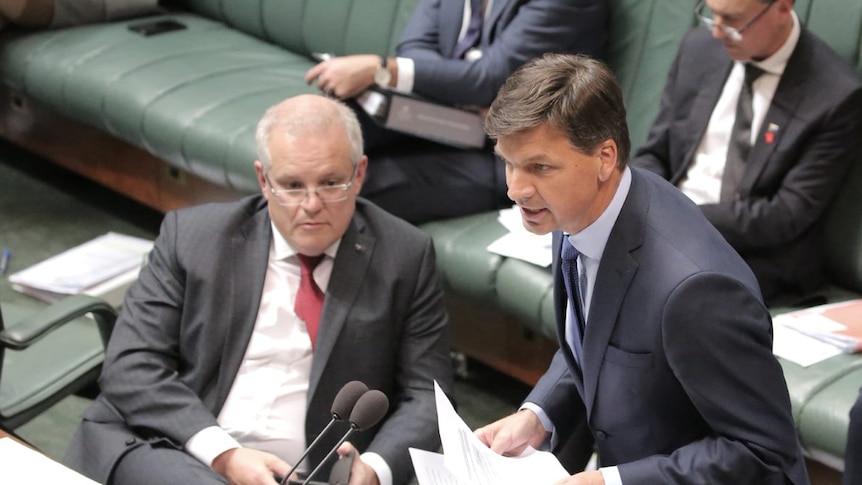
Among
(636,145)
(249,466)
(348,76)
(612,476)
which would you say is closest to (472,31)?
(348,76)

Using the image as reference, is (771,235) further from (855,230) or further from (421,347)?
(421,347)

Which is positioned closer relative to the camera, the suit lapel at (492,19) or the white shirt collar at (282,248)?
the white shirt collar at (282,248)

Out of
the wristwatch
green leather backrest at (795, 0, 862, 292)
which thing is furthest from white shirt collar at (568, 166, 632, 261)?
the wristwatch

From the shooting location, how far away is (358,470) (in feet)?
7.14

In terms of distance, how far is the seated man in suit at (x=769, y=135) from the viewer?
9.34ft

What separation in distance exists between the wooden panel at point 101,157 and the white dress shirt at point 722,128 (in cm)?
159

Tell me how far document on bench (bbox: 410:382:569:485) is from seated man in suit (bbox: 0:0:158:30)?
3.23 metres

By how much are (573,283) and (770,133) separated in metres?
1.26

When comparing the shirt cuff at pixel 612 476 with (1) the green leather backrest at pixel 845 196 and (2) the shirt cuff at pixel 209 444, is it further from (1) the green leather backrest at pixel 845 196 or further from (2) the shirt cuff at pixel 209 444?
(1) the green leather backrest at pixel 845 196

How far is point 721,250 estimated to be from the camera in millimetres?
1674

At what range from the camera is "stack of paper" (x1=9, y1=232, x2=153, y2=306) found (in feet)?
12.0

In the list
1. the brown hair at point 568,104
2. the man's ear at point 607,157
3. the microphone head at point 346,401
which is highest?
the brown hair at point 568,104

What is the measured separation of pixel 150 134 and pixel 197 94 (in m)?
0.21

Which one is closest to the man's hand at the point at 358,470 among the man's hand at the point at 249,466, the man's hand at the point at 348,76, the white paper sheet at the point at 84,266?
the man's hand at the point at 249,466
